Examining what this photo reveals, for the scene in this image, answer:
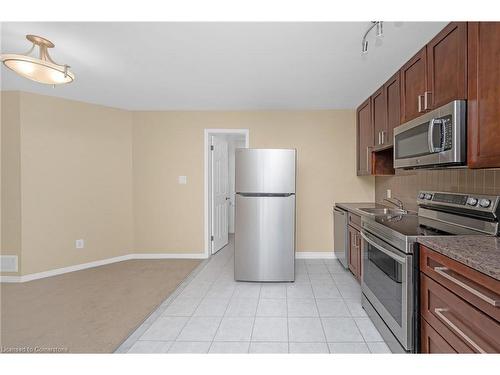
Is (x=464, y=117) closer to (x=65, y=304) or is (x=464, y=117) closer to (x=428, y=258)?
(x=428, y=258)

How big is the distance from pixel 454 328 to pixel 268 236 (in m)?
1.97

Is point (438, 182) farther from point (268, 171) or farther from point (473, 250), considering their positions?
point (268, 171)

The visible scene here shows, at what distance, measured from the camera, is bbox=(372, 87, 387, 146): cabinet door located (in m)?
2.73

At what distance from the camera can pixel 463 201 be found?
169 centimetres

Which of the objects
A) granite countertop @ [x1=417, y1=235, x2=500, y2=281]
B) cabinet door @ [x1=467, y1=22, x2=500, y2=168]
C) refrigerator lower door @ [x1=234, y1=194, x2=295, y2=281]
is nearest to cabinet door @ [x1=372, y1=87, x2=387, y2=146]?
refrigerator lower door @ [x1=234, y1=194, x2=295, y2=281]

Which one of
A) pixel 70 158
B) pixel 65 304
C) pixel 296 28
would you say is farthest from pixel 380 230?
pixel 70 158

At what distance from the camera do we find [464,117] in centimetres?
145

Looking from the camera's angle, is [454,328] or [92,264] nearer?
[454,328]

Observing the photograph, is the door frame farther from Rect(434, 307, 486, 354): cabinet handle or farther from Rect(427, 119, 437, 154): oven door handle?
Rect(434, 307, 486, 354): cabinet handle

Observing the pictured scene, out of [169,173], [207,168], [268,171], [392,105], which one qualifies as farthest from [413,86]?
[169,173]

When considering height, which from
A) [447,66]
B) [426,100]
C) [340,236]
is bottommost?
[340,236]

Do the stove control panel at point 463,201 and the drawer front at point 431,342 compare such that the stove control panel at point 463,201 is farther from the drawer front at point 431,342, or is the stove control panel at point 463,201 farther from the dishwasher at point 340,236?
the dishwasher at point 340,236

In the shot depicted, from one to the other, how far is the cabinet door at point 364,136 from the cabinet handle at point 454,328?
222cm

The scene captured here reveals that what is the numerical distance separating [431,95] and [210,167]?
299 cm
